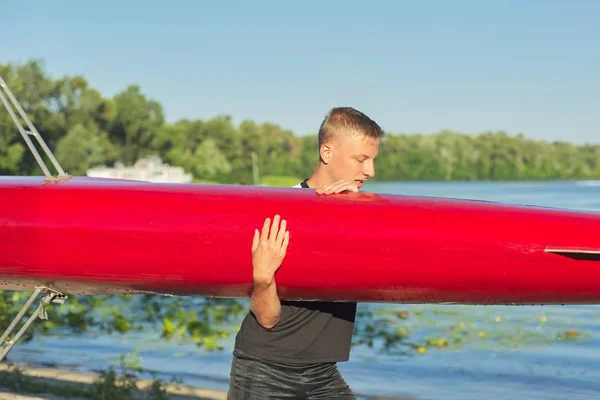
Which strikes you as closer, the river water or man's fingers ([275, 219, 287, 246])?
man's fingers ([275, 219, 287, 246])

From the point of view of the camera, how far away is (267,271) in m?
3.62

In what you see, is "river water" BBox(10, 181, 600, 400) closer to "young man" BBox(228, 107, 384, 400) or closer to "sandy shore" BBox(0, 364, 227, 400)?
"sandy shore" BBox(0, 364, 227, 400)

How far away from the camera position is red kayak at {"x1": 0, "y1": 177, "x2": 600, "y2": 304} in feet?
13.1

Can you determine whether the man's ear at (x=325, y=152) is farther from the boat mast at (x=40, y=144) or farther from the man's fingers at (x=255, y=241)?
the boat mast at (x=40, y=144)

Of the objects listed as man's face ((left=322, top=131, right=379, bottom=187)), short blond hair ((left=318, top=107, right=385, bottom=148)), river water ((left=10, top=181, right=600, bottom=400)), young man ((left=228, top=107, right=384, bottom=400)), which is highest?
short blond hair ((left=318, top=107, right=385, bottom=148))

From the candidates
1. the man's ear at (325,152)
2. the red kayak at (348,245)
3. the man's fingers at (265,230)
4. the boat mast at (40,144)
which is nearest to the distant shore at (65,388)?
the boat mast at (40,144)

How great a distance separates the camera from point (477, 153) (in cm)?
8250

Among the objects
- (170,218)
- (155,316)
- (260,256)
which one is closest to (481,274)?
(260,256)

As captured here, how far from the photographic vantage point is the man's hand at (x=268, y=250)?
3608 mm

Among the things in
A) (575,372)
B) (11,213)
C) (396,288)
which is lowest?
(575,372)

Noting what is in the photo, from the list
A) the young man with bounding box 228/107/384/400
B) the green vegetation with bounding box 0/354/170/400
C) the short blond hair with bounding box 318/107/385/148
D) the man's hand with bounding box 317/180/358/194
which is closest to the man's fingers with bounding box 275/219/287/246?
the young man with bounding box 228/107/384/400

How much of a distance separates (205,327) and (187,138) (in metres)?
72.9

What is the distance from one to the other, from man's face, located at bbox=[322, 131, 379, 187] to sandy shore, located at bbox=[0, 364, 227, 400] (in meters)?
3.17

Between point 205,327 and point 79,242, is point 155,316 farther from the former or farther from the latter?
point 79,242
